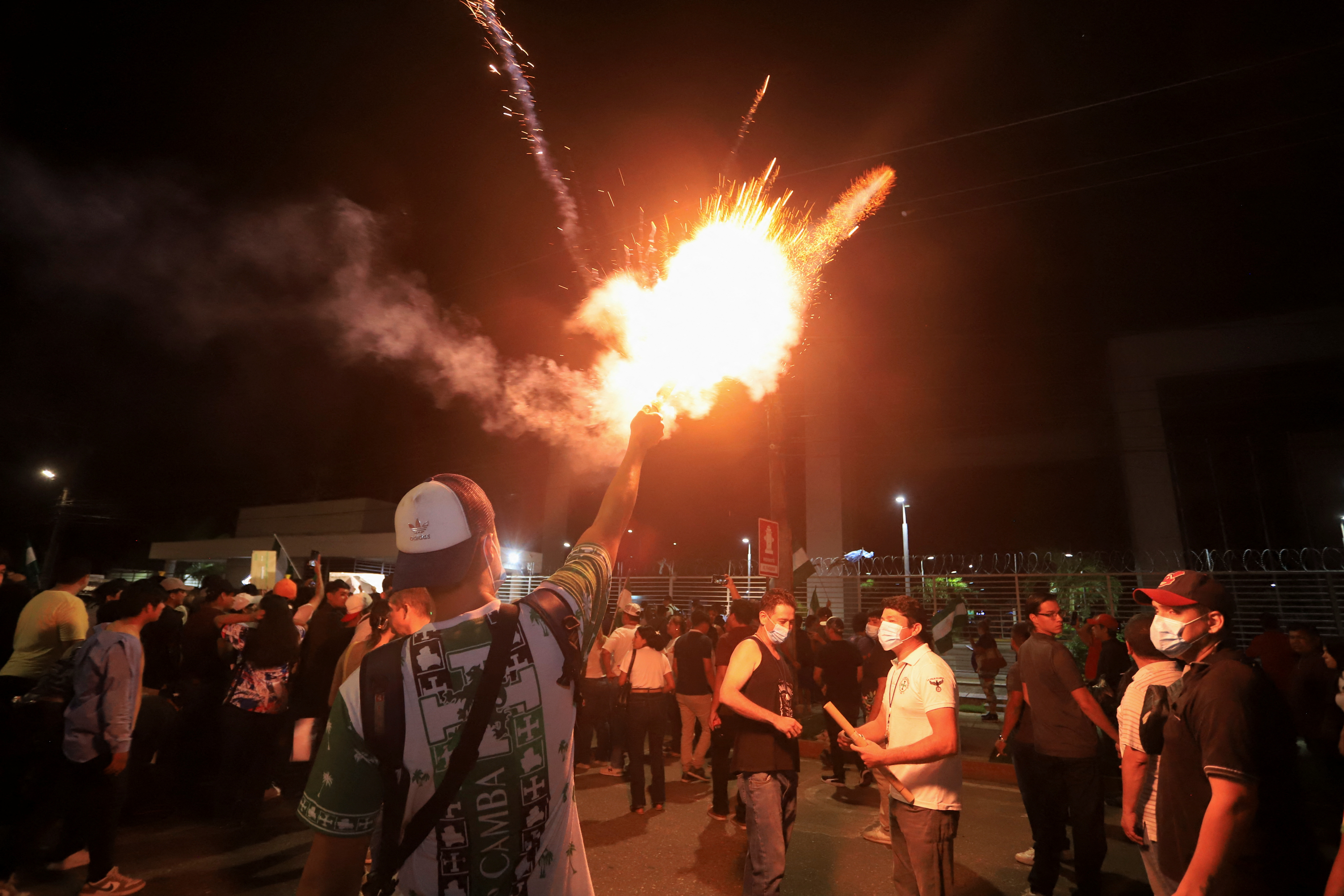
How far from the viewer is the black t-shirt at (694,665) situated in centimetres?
948

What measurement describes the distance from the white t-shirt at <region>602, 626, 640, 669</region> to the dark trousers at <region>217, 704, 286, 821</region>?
4.17 metres

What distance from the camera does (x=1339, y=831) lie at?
7887mm

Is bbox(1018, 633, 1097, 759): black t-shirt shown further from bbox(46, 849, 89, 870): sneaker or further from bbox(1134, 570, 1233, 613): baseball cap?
bbox(46, 849, 89, 870): sneaker

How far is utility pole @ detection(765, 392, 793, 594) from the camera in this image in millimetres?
12711

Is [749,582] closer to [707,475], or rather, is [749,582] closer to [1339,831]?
[707,475]

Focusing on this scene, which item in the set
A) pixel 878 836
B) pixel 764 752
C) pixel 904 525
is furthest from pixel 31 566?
pixel 904 525

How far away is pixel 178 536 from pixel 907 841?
49416mm

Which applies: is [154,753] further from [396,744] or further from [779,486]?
[779,486]

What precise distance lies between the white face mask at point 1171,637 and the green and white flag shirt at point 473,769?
3.24m

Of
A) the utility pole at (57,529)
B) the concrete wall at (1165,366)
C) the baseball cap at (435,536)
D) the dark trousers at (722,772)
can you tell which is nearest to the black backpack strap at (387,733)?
the baseball cap at (435,536)

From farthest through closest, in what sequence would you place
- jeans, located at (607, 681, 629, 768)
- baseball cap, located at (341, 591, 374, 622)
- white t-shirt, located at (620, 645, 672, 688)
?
1. jeans, located at (607, 681, 629, 768)
2. white t-shirt, located at (620, 645, 672, 688)
3. baseball cap, located at (341, 591, 374, 622)

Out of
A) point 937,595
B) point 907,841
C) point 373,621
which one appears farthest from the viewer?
point 937,595

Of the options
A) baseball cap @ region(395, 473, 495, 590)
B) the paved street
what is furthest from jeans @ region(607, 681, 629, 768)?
baseball cap @ region(395, 473, 495, 590)

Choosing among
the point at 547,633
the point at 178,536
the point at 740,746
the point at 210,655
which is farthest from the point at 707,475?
the point at 178,536
